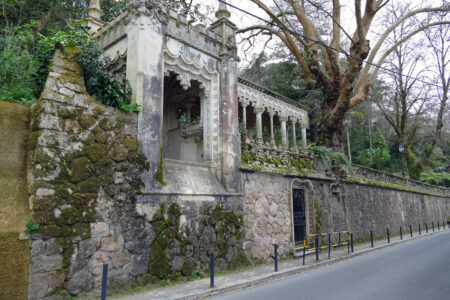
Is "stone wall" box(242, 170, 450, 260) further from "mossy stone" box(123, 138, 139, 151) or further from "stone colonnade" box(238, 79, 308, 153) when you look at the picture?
"mossy stone" box(123, 138, 139, 151)

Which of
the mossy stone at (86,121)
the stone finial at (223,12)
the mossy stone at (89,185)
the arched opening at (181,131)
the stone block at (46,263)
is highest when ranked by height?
the stone finial at (223,12)

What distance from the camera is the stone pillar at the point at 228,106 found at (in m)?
10.7

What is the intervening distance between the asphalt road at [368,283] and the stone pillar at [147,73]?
13.4ft

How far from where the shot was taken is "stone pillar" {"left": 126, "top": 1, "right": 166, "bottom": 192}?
27.6 ft

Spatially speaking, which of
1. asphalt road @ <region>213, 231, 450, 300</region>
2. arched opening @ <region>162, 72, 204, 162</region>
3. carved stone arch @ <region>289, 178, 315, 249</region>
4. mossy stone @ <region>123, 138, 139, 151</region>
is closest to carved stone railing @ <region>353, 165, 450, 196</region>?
carved stone arch @ <region>289, 178, 315, 249</region>

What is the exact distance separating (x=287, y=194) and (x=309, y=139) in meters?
21.8

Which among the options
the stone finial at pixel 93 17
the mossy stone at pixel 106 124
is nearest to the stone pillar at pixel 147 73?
A: the mossy stone at pixel 106 124

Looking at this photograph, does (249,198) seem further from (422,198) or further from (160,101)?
(422,198)

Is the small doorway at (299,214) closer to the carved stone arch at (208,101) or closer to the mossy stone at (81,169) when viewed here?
the carved stone arch at (208,101)

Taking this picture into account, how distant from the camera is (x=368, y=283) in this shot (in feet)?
26.4

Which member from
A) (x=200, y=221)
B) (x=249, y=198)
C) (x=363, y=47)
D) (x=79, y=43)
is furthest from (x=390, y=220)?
(x=79, y=43)

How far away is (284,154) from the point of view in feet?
44.1

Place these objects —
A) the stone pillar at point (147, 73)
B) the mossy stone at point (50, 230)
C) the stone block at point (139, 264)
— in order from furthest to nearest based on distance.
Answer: the stone pillar at point (147, 73) < the stone block at point (139, 264) < the mossy stone at point (50, 230)

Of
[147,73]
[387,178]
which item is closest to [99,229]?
[147,73]
